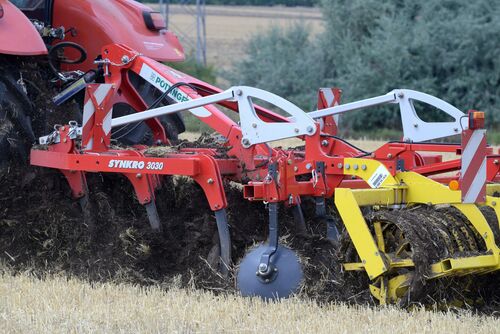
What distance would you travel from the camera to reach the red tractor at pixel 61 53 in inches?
242

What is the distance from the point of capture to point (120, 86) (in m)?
6.52

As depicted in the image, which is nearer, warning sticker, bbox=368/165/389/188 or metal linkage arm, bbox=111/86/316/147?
warning sticker, bbox=368/165/389/188

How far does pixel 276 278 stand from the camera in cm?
531

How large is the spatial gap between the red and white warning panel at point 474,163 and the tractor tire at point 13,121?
2.75 meters

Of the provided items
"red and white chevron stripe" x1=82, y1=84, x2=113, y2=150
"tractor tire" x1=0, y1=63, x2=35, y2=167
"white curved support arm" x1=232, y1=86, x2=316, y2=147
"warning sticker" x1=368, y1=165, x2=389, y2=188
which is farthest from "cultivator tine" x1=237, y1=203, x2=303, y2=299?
"tractor tire" x1=0, y1=63, x2=35, y2=167

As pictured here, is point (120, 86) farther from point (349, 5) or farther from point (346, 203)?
point (349, 5)

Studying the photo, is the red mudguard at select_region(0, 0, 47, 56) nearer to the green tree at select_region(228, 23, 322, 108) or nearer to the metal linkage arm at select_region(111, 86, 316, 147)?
the metal linkage arm at select_region(111, 86, 316, 147)

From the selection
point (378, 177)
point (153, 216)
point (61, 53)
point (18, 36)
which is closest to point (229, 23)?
point (61, 53)

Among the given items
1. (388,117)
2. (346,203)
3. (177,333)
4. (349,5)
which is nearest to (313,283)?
(346,203)

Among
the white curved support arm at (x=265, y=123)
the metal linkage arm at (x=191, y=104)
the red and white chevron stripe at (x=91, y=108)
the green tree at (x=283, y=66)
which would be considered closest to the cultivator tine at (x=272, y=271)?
the white curved support arm at (x=265, y=123)

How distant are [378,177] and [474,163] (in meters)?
0.52

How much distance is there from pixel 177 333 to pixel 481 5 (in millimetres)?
17294

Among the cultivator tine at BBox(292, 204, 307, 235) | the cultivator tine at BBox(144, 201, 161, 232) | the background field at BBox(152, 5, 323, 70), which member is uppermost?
the cultivator tine at BBox(292, 204, 307, 235)

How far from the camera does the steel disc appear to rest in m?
5.29
